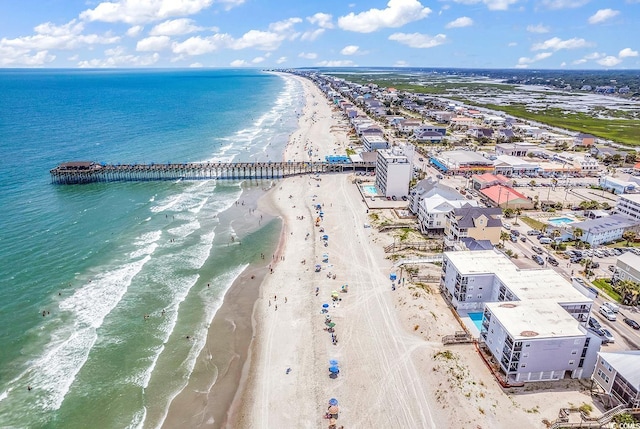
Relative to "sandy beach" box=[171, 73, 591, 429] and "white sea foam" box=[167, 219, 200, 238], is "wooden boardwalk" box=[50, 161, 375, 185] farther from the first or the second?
"sandy beach" box=[171, 73, 591, 429]

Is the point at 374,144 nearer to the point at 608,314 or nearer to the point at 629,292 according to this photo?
the point at 629,292

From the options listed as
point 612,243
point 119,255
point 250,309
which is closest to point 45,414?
point 250,309

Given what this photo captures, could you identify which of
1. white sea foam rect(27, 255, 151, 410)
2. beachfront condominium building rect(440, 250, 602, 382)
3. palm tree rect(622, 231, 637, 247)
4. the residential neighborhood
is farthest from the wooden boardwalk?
beachfront condominium building rect(440, 250, 602, 382)

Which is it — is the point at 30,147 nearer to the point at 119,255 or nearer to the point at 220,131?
the point at 220,131

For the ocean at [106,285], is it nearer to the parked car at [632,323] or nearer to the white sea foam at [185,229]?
the white sea foam at [185,229]

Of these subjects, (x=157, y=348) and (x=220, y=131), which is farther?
(x=220, y=131)

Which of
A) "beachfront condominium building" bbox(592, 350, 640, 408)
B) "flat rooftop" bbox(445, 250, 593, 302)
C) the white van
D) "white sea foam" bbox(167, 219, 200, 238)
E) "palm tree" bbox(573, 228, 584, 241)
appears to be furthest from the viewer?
"white sea foam" bbox(167, 219, 200, 238)

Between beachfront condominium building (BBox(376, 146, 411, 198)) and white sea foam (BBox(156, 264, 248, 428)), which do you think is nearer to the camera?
white sea foam (BBox(156, 264, 248, 428))
